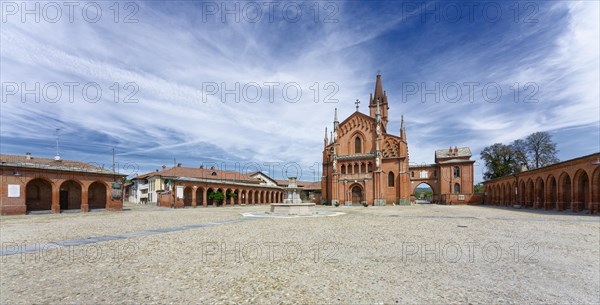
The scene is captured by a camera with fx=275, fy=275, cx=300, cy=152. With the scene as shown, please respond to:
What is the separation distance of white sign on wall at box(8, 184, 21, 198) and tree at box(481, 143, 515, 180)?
70196mm

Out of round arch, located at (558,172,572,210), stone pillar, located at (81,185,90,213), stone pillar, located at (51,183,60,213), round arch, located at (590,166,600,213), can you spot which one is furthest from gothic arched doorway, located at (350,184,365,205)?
stone pillar, located at (51,183,60,213)

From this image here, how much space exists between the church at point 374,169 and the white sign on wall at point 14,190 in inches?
1466

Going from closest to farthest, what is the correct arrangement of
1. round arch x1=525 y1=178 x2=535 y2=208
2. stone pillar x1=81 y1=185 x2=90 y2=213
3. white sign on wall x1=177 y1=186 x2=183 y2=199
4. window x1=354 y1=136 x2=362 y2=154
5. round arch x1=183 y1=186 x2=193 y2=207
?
stone pillar x1=81 y1=185 x2=90 y2=213 < round arch x1=525 y1=178 x2=535 y2=208 < white sign on wall x1=177 y1=186 x2=183 y2=199 < round arch x1=183 y1=186 x2=193 y2=207 < window x1=354 y1=136 x2=362 y2=154

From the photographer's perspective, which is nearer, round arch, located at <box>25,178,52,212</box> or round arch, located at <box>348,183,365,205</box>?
round arch, located at <box>25,178,52,212</box>

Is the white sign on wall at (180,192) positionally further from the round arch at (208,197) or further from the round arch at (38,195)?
the round arch at (38,195)

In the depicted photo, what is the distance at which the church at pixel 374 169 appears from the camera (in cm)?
4466

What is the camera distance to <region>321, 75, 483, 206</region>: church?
4466 centimetres

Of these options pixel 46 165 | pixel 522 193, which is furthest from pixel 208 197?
pixel 522 193

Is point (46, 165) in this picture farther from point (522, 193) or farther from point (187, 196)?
point (522, 193)

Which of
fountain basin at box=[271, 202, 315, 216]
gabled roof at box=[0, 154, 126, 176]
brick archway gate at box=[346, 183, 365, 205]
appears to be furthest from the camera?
brick archway gate at box=[346, 183, 365, 205]

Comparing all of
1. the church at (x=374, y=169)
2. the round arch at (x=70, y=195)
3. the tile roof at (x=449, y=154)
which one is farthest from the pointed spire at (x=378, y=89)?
the round arch at (x=70, y=195)

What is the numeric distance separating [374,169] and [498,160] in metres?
29.7

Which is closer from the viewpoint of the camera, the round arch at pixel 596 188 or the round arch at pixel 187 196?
the round arch at pixel 596 188

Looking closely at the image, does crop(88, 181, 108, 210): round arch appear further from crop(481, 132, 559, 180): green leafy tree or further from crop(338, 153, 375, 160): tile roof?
crop(481, 132, 559, 180): green leafy tree
